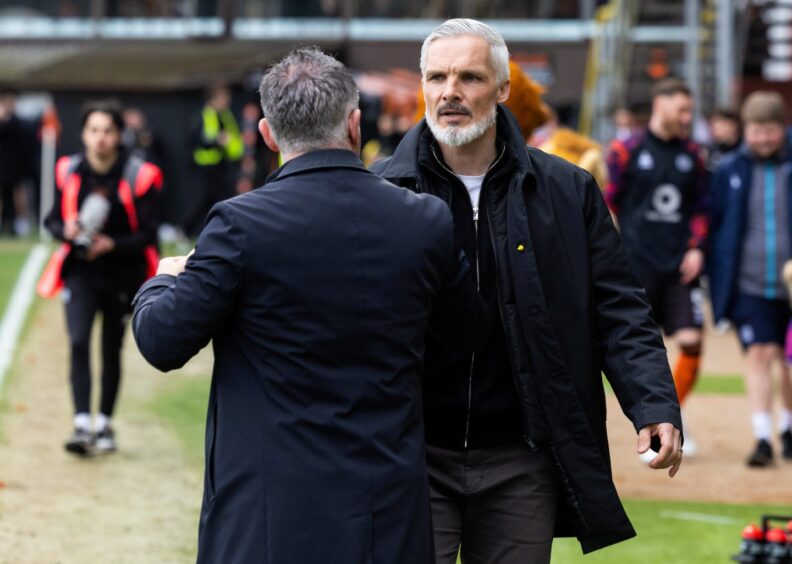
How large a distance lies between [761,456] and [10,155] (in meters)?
18.8

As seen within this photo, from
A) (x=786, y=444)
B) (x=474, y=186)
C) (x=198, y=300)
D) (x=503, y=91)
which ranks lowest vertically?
(x=786, y=444)

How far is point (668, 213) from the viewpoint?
9.71 metres

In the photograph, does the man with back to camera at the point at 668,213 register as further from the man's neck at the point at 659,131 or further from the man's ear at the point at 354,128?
the man's ear at the point at 354,128

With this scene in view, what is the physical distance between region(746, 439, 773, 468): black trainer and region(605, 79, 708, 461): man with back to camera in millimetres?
541

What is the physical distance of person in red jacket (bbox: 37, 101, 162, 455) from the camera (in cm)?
948

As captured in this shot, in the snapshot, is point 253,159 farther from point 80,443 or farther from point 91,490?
point 91,490

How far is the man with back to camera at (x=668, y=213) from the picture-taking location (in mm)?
9617

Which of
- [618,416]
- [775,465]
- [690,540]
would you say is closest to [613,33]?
[618,416]

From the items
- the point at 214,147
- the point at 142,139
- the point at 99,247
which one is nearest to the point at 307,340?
the point at 99,247

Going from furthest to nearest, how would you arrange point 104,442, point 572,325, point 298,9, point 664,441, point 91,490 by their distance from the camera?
point 298,9
point 104,442
point 91,490
point 572,325
point 664,441

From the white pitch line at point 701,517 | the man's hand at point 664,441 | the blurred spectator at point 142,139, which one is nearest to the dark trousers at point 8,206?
the blurred spectator at point 142,139

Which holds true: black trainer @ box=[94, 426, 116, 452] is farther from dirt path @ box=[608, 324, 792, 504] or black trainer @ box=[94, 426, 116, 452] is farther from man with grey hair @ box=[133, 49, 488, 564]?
man with grey hair @ box=[133, 49, 488, 564]

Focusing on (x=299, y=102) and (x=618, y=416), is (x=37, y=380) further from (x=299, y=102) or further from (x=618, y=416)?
(x=299, y=102)

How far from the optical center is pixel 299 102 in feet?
12.6
